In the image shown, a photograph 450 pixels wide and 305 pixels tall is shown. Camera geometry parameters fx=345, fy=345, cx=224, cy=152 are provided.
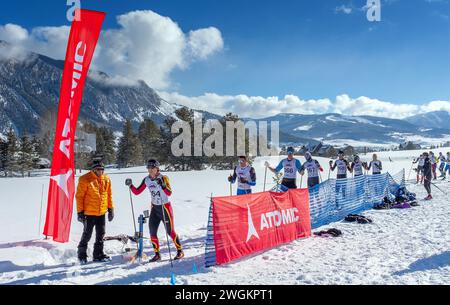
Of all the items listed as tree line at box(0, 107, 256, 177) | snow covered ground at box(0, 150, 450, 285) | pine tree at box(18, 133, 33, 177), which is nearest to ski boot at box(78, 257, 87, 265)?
snow covered ground at box(0, 150, 450, 285)

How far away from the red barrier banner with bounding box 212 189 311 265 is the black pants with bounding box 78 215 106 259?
2323mm

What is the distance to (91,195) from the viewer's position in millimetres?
6645

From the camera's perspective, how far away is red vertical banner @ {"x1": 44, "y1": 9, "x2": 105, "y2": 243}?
7582 millimetres

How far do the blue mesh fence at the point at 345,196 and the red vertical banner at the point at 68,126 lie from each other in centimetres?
348

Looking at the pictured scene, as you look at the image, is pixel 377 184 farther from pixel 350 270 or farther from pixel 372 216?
pixel 350 270

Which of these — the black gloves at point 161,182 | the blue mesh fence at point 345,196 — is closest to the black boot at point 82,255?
the black gloves at point 161,182

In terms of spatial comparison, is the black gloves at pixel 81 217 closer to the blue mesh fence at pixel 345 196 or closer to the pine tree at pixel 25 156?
the blue mesh fence at pixel 345 196

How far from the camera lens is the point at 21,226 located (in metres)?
9.34

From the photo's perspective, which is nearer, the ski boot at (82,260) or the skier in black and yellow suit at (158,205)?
the ski boot at (82,260)

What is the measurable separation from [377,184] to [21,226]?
13.5m

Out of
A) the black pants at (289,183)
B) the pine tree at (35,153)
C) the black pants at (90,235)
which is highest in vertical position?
the pine tree at (35,153)

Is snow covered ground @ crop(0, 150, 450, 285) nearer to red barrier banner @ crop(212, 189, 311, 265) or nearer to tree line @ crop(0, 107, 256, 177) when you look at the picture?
red barrier banner @ crop(212, 189, 311, 265)

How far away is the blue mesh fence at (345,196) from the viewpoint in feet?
34.1
